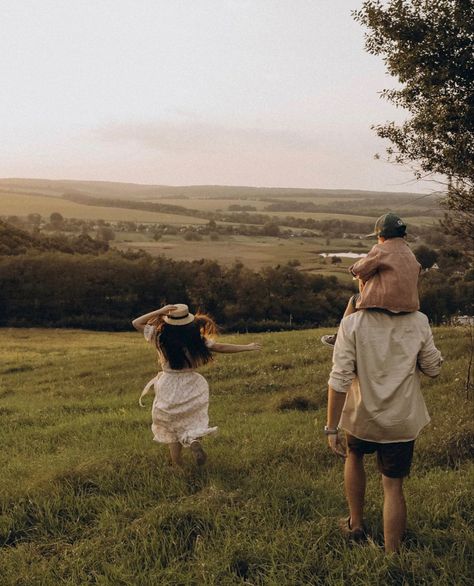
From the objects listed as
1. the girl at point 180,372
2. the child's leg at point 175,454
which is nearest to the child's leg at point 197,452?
the girl at point 180,372

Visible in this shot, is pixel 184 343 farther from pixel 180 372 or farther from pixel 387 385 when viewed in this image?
pixel 387 385

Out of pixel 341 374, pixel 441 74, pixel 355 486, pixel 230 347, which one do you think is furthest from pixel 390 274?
pixel 441 74

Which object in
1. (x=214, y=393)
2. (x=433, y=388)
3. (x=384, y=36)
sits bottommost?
(x=214, y=393)

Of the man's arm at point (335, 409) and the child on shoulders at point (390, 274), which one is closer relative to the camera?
the child on shoulders at point (390, 274)

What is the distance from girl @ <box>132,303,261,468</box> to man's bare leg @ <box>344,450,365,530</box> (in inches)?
80.8

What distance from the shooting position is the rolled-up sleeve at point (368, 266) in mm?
4367

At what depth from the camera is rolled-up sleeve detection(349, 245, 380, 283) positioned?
437 centimetres

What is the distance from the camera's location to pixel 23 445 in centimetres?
902

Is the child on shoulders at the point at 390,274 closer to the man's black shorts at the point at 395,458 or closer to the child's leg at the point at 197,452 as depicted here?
the man's black shorts at the point at 395,458

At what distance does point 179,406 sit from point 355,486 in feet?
8.28

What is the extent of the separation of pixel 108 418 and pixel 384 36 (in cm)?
998

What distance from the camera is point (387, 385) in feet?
14.4

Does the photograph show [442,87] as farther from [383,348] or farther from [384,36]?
[383,348]

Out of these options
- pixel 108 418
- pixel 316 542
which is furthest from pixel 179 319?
pixel 108 418
